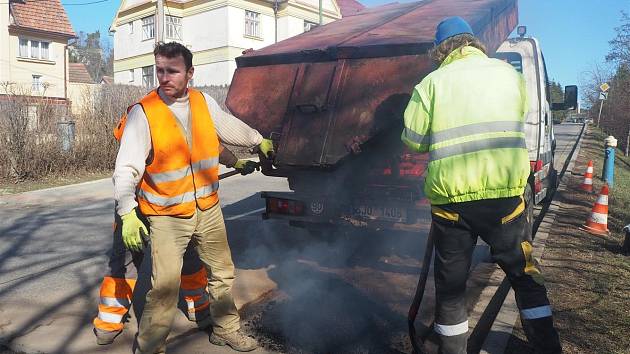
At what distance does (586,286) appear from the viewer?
404 cm

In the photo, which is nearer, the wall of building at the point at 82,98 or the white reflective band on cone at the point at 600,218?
the white reflective band on cone at the point at 600,218

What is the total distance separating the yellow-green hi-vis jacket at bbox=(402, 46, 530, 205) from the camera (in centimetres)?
248

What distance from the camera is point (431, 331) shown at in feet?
11.0

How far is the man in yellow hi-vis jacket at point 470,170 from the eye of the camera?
249 cm

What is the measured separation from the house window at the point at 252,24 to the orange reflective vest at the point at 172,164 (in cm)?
2837

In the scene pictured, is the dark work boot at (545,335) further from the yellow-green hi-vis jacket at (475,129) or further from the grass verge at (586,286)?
the yellow-green hi-vis jacket at (475,129)

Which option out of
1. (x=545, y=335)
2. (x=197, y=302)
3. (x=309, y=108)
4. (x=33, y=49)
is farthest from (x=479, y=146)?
(x=33, y=49)

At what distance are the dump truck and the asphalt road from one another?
21.0 inches

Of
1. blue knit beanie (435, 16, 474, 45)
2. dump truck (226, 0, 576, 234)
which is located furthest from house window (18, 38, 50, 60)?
blue knit beanie (435, 16, 474, 45)

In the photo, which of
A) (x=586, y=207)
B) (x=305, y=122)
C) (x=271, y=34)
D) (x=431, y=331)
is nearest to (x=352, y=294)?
(x=431, y=331)

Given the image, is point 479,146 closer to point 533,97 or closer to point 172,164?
point 172,164

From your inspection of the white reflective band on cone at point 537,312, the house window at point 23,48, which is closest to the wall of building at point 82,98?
the white reflective band on cone at point 537,312

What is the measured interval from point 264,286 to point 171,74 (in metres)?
2.12

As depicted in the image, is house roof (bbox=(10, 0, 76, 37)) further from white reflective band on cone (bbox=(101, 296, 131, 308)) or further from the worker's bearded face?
the worker's bearded face
